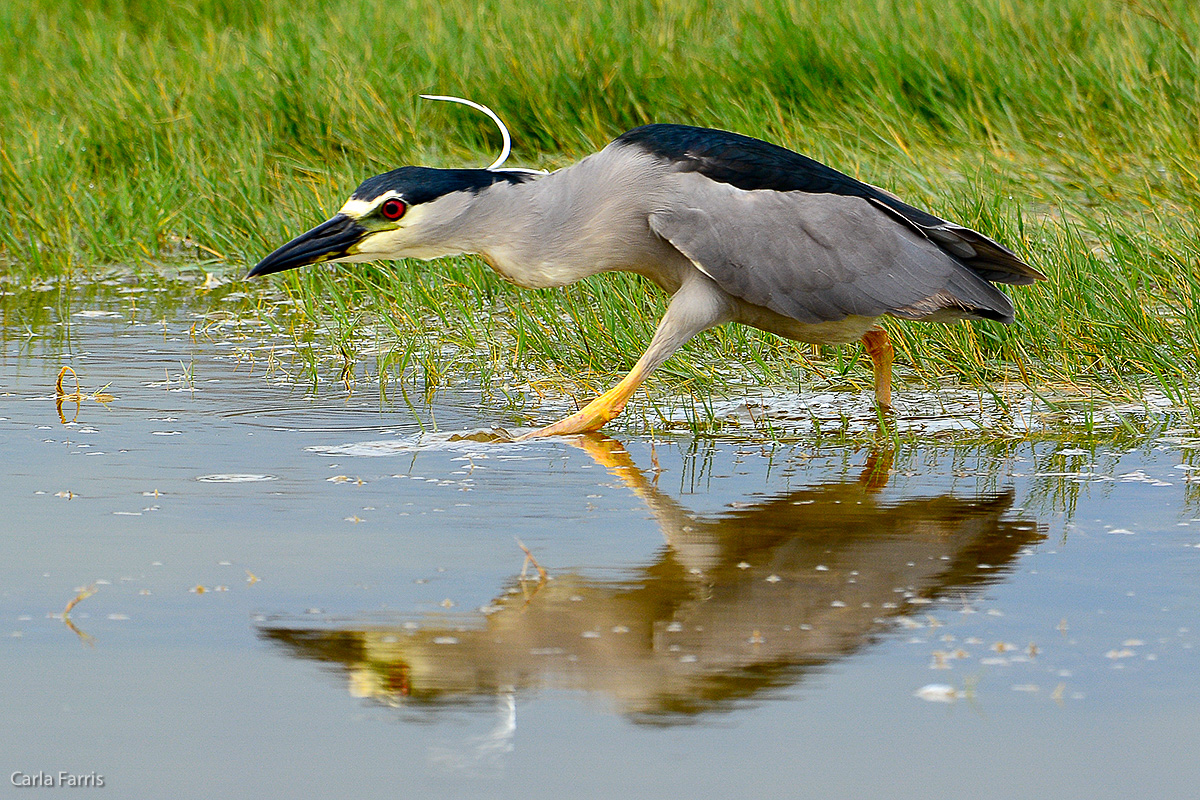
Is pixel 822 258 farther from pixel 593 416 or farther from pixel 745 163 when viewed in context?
pixel 593 416

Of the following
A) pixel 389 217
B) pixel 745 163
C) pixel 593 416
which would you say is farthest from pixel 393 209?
pixel 745 163

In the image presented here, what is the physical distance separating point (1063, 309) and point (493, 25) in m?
4.21

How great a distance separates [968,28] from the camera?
8.60 meters

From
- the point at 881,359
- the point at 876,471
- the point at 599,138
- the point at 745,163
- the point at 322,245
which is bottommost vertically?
the point at 876,471

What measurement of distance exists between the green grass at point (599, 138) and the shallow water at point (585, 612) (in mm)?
1025

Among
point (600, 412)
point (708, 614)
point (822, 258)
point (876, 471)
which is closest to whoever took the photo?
point (708, 614)

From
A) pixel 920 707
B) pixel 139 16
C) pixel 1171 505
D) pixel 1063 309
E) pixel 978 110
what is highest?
pixel 139 16

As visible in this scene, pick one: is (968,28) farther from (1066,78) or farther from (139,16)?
(139,16)

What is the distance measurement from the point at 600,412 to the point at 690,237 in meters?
0.57

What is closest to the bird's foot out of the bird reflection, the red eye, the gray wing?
the gray wing

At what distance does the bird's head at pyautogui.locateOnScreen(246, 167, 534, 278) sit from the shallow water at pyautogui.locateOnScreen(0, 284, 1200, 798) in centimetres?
52

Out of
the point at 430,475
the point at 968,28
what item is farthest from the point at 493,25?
the point at 430,475

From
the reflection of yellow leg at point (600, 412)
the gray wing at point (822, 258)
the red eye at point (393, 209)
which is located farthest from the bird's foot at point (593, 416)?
the red eye at point (393, 209)

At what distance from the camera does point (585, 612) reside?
3.59m
